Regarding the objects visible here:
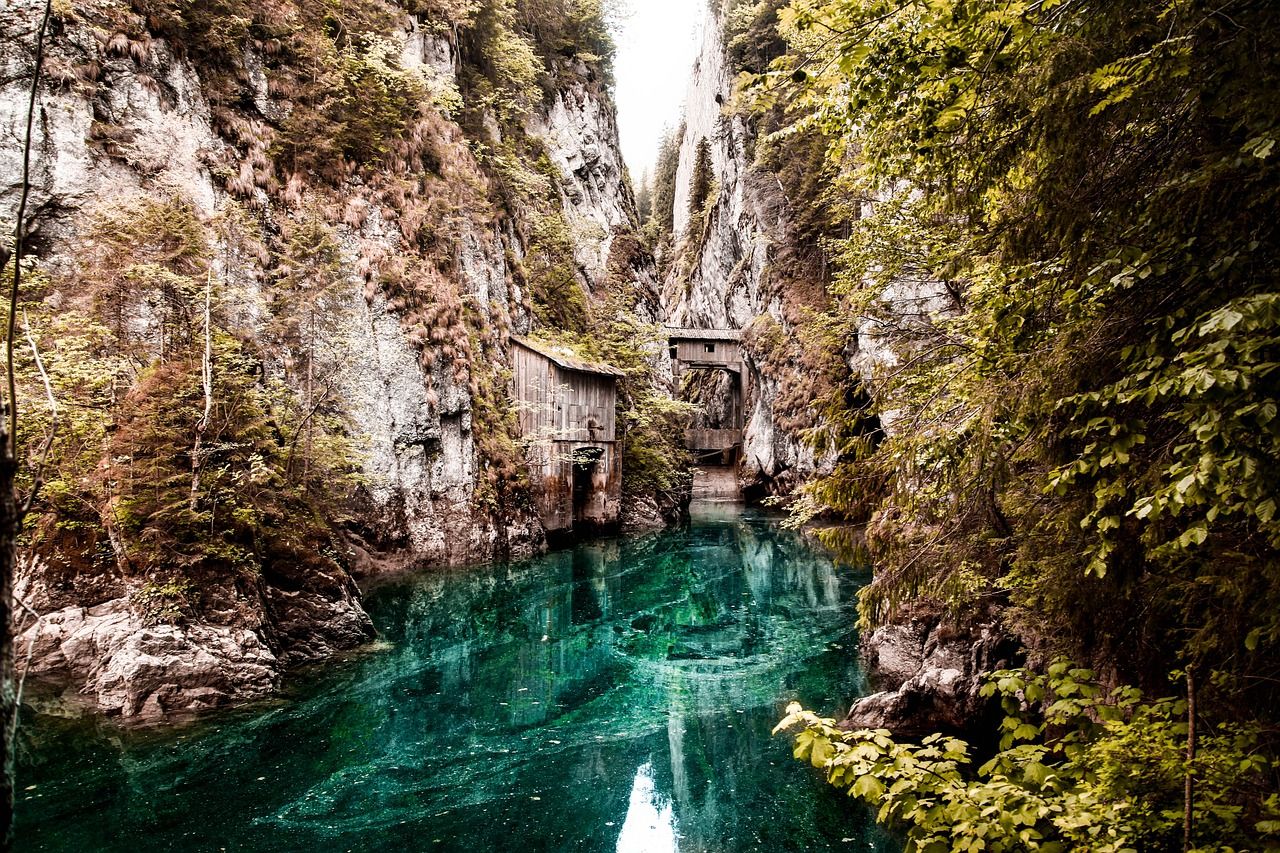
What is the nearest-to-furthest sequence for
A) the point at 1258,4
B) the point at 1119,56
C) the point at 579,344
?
1. the point at 1258,4
2. the point at 1119,56
3. the point at 579,344

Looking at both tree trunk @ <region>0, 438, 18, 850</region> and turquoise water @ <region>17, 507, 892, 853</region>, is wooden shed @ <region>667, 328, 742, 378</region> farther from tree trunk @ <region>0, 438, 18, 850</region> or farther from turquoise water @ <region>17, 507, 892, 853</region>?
tree trunk @ <region>0, 438, 18, 850</region>

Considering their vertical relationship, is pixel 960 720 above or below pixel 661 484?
below

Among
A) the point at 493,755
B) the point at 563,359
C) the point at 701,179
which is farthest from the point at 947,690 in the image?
the point at 701,179

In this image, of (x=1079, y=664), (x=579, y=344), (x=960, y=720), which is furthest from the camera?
(x=579, y=344)

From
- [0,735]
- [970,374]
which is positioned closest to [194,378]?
[0,735]

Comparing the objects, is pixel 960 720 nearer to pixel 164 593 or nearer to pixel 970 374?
pixel 970 374

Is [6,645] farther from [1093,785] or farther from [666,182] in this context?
[666,182]

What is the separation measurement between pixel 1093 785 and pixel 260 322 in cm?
1581

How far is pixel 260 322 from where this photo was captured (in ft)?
47.0

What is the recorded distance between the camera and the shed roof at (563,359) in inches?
824

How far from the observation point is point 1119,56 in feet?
11.0

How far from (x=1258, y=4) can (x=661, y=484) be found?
77.2 ft

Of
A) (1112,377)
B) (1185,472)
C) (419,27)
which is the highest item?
(419,27)

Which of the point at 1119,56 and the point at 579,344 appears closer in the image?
the point at 1119,56
